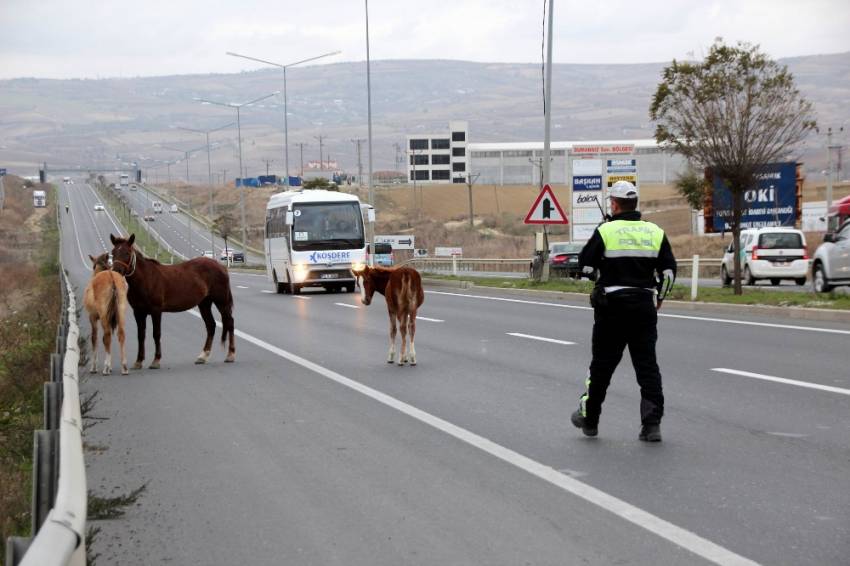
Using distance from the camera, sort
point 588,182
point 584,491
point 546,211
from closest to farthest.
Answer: point 584,491
point 546,211
point 588,182

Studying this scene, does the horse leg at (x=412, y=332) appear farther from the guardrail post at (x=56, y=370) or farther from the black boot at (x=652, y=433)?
the black boot at (x=652, y=433)

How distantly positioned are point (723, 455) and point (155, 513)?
394 cm

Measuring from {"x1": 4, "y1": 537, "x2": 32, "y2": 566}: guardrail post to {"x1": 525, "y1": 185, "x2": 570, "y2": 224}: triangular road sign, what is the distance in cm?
2881

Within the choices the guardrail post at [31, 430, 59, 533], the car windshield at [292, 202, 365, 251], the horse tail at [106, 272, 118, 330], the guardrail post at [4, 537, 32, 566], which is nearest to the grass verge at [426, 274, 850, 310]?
the car windshield at [292, 202, 365, 251]

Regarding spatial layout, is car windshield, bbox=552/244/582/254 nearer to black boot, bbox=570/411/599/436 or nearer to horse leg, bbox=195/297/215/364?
horse leg, bbox=195/297/215/364

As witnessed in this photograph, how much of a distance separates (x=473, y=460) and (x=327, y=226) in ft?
101

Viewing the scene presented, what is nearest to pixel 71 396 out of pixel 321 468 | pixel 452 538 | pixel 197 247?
pixel 321 468

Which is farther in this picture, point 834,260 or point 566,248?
point 566,248

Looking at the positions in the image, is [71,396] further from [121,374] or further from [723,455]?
[121,374]

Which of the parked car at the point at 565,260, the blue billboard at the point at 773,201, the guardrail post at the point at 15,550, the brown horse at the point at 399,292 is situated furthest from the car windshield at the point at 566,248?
the guardrail post at the point at 15,550

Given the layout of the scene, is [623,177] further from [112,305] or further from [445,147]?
[445,147]

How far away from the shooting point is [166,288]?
16.1m

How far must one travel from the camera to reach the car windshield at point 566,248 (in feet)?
166

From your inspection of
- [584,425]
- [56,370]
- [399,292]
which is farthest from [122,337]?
[584,425]
